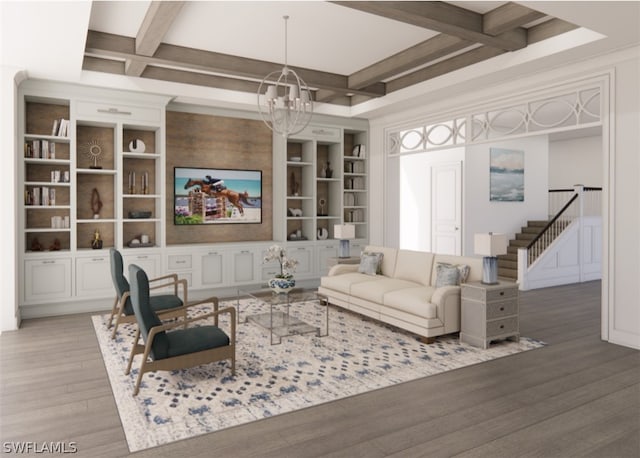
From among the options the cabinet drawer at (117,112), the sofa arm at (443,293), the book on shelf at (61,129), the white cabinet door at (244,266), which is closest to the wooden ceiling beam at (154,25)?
the cabinet drawer at (117,112)

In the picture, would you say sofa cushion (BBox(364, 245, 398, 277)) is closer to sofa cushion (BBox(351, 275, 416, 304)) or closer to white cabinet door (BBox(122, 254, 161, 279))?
sofa cushion (BBox(351, 275, 416, 304))

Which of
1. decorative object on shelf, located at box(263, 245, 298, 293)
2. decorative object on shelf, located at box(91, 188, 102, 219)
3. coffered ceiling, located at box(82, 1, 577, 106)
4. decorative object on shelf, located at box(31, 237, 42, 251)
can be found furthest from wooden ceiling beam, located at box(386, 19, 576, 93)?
decorative object on shelf, located at box(31, 237, 42, 251)

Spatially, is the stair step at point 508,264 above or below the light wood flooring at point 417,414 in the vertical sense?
above

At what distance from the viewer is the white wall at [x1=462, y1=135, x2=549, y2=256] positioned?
9.51 metres

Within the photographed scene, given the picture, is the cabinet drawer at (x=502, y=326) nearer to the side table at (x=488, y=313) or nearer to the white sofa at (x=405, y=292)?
the side table at (x=488, y=313)

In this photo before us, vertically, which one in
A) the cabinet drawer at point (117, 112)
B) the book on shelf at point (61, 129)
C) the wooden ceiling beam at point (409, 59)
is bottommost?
the book on shelf at point (61, 129)

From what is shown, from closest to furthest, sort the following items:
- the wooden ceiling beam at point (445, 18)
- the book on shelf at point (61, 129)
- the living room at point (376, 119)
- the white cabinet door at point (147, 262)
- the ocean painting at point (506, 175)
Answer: the wooden ceiling beam at point (445, 18)
the living room at point (376, 119)
the book on shelf at point (61, 129)
the white cabinet door at point (147, 262)
the ocean painting at point (506, 175)

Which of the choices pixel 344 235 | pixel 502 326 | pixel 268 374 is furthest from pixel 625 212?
pixel 268 374

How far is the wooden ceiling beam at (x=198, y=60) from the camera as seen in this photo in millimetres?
4973

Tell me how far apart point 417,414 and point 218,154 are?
5.46 m

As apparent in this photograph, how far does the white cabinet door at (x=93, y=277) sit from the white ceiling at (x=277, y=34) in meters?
2.32

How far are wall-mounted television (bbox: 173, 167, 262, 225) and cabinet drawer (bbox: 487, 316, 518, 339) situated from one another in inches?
172

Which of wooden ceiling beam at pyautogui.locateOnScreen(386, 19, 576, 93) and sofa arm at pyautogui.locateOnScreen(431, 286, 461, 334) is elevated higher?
wooden ceiling beam at pyautogui.locateOnScreen(386, 19, 576, 93)

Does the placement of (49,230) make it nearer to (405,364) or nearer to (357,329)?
(357,329)
